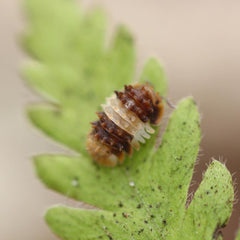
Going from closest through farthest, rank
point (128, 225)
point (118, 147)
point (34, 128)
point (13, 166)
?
1. point (128, 225)
2. point (118, 147)
3. point (34, 128)
4. point (13, 166)

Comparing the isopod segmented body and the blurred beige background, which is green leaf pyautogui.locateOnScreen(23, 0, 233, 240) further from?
the blurred beige background

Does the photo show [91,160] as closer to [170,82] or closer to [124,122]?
[124,122]

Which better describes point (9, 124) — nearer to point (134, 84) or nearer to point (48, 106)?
point (48, 106)

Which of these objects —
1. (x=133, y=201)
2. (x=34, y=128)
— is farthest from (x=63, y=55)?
(x=133, y=201)

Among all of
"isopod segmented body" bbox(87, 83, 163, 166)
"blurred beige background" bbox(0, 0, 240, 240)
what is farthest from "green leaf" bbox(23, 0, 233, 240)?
"blurred beige background" bbox(0, 0, 240, 240)

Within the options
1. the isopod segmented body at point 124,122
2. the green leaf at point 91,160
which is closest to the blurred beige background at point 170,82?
the green leaf at point 91,160

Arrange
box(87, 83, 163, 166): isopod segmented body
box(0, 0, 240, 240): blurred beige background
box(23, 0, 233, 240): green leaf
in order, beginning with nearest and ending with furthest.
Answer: box(23, 0, 233, 240): green leaf, box(87, 83, 163, 166): isopod segmented body, box(0, 0, 240, 240): blurred beige background
